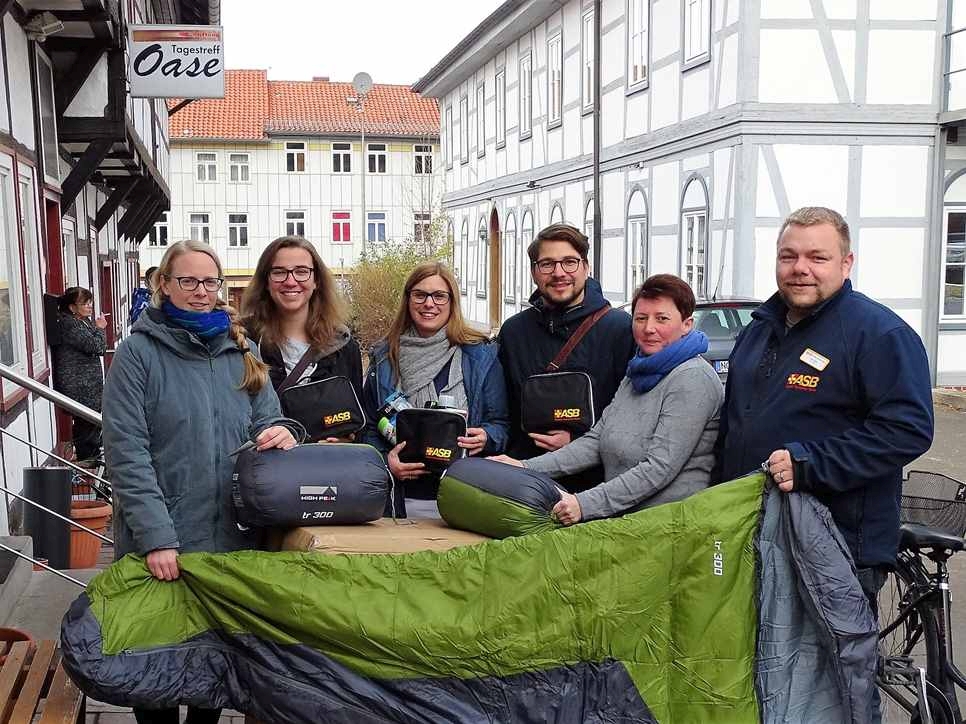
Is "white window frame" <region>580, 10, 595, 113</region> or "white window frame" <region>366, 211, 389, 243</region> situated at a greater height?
"white window frame" <region>580, 10, 595, 113</region>

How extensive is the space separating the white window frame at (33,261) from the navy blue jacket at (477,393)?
4588 millimetres

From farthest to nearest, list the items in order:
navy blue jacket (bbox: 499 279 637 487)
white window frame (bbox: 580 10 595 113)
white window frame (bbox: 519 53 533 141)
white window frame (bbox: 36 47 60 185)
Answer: white window frame (bbox: 519 53 533 141) < white window frame (bbox: 580 10 595 113) < white window frame (bbox: 36 47 60 185) < navy blue jacket (bbox: 499 279 637 487)

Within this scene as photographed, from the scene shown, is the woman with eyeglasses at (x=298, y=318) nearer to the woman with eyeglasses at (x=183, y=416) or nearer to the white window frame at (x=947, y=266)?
the woman with eyeglasses at (x=183, y=416)

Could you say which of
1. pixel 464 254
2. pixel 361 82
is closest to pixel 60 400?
pixel 361 82

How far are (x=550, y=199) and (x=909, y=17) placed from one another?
936 cm

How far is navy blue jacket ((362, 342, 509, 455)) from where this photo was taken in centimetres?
385

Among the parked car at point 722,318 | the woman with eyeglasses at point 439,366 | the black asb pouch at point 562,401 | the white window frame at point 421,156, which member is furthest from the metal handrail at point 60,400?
the white window frame at point 421,156

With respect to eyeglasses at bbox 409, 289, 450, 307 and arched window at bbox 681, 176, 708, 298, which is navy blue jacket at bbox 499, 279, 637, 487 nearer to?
eyeglasses at bbox 409, 289, 450, 307

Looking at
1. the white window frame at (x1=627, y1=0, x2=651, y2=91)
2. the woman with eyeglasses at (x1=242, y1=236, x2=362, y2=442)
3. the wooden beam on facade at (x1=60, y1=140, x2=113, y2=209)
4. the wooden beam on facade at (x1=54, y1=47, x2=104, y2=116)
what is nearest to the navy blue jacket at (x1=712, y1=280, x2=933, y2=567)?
the woman with eyeglasses at (x1=242, y1=236, x2=362, y2=442)

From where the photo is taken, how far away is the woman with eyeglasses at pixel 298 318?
376 cm

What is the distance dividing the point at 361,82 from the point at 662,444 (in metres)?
25.9

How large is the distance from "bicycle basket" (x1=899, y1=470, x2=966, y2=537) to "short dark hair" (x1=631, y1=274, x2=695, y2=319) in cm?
98

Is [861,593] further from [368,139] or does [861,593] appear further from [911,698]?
[368,139]

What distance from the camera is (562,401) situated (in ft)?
12.1
